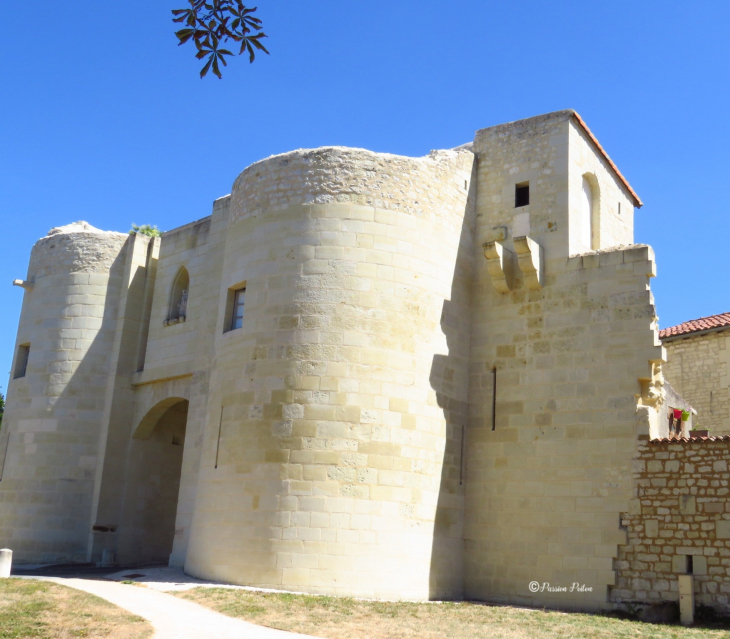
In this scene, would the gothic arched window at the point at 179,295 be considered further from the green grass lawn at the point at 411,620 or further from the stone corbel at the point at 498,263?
the green grass lawn at the point at 411,620

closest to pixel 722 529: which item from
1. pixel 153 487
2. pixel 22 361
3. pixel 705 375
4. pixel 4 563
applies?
pixel 4 563

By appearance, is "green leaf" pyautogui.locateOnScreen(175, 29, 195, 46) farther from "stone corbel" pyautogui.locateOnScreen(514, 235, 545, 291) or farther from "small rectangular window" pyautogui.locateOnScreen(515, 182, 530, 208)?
"small rectangular window" pyautogui.locateOnScreen(515, 182, 530, 208)

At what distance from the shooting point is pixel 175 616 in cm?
1017

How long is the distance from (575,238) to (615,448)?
13.1 ft

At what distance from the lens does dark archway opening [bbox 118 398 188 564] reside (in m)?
18.3

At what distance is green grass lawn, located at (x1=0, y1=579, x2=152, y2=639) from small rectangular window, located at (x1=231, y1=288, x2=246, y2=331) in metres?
5.26

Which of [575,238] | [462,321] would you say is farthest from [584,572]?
[575,238]

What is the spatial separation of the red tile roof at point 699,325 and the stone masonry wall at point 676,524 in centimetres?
1065

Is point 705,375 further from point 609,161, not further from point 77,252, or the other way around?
point 77,252

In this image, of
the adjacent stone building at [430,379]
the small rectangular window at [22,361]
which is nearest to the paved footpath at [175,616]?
the adjacent stone building at [430,379]

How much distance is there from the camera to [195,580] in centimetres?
1324

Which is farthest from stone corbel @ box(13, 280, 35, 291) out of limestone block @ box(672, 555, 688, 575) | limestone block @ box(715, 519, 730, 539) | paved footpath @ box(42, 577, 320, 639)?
limestone block @ box(715, 519, 730, 539)

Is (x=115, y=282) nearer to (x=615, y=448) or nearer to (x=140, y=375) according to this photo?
(x=140, y=375)

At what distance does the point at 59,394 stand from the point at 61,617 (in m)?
9.83
